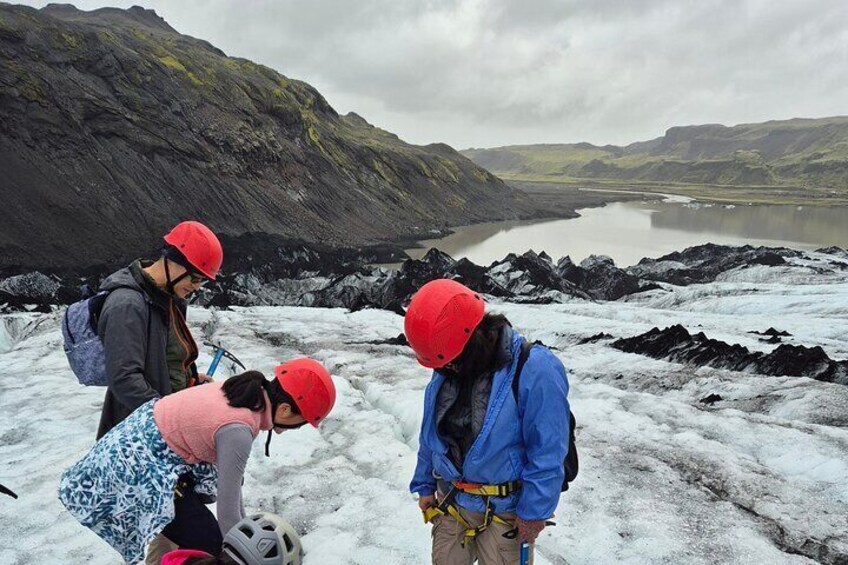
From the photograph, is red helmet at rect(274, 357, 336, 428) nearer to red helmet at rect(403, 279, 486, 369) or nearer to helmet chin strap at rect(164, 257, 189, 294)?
red helmet at rect(403, 279, 486, 369)

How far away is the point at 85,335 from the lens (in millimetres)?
2938

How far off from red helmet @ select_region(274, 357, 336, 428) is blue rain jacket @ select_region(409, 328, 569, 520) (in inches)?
28.8

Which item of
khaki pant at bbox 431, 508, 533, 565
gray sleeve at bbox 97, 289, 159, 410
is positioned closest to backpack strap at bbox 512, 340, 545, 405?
khaki pant at bbox 431, 508, 533, 565

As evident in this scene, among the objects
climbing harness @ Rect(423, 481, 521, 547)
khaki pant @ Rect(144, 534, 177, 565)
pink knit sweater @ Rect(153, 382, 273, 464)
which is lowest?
khaki pant @ Rect(144, 534, 177, 565)

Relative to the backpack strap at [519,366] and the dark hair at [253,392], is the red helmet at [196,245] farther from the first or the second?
the backpack strap at [519,366]

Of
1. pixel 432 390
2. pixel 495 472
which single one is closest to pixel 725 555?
pixel 495 472

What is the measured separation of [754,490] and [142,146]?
1292 inches

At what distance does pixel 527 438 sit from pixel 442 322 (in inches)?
26.1

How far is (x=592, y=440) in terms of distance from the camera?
6.16 meters

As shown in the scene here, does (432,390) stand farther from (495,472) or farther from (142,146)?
(142,146)

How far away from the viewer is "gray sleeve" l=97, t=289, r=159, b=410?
2.80 m

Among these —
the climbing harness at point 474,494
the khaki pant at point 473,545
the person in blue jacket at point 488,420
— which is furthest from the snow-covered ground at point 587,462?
the person in blue jacket at point 488,420

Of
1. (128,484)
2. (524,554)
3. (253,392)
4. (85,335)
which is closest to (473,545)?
(524,554)

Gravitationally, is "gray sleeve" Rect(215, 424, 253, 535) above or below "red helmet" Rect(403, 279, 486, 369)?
below
